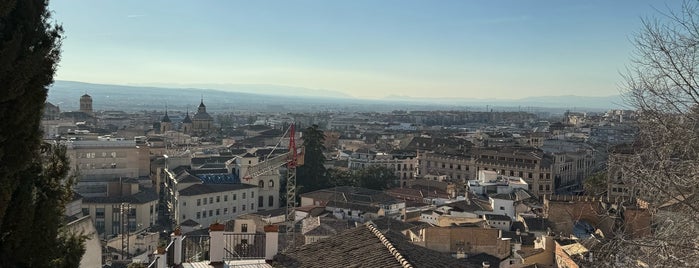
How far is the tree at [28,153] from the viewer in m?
5.48

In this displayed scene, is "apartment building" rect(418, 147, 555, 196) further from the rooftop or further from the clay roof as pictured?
the clay roof

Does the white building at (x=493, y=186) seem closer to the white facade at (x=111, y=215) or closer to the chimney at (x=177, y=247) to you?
the white facade at (x=111, y=215)

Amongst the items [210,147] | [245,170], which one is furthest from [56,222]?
[210,147]

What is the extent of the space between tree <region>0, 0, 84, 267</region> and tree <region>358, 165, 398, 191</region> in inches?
1350

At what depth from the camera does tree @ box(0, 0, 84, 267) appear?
18.0 feet

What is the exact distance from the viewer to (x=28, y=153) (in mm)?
5832

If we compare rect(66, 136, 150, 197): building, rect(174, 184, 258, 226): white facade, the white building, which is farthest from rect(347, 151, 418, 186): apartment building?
rect(66, 136, 150, 197): building

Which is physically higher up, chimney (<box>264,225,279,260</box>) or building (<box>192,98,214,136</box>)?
chimney (<box>264,225,279,260</box>)

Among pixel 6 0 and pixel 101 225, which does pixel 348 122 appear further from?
pixel 6 0

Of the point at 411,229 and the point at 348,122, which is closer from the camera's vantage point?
the point at 411,229

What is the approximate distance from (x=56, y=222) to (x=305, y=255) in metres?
3.41

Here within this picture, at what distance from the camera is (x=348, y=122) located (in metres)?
141

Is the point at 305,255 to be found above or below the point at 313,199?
above

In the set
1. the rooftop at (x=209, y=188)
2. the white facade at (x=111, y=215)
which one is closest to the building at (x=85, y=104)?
the rooftop at (x=209, y=188)
